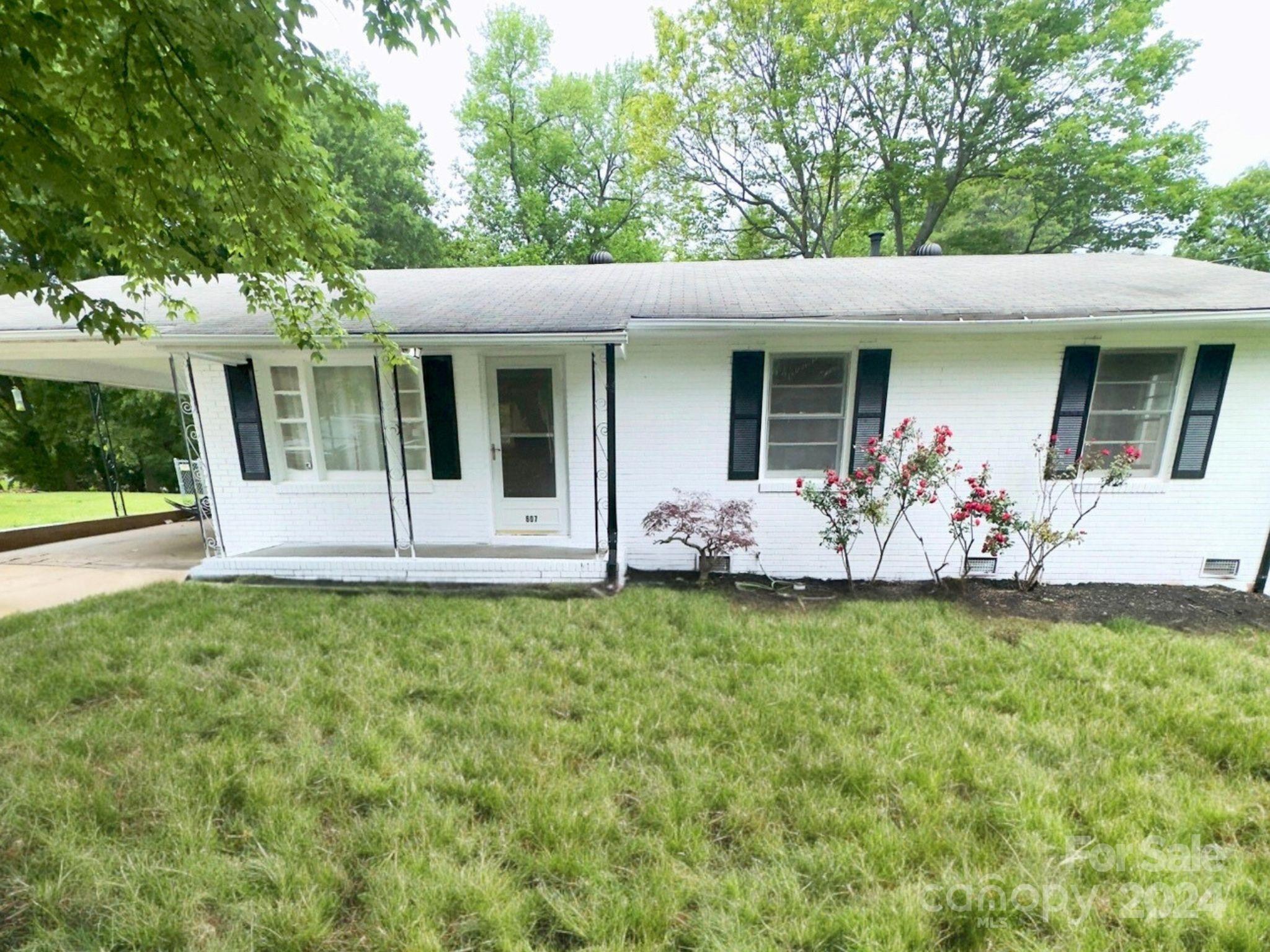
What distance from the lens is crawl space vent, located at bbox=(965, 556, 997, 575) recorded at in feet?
16.7

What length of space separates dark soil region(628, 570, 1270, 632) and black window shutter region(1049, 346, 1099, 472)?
1.27m

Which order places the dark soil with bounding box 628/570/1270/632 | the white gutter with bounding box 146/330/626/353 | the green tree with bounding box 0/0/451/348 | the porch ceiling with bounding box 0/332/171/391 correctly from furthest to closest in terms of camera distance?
the porch ceiling with bounding box 0/332/171/391
the white gutter with bounding box 146/330/626/353
the dark soil with bounding box 628/570/1270/632
the green tree with bounding box 0/0/451/348

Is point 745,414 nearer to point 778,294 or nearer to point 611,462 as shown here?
point 611,462

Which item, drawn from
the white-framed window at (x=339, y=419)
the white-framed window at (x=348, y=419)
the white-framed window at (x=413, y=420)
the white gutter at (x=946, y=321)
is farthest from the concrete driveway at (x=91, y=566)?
the white gutter at (x=946, y=321)

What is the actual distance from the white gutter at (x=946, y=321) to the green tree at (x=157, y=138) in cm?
268

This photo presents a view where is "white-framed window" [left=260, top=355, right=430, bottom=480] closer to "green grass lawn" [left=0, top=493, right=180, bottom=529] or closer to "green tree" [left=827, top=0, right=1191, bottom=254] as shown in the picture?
"green grass lawn" [left=0, top=493, right=180, bottom=529]

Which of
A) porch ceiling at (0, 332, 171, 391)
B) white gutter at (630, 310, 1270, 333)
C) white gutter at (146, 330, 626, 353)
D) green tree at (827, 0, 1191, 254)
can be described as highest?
green tree at (827, 0, 1191, 254)

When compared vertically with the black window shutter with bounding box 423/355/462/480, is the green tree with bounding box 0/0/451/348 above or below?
above

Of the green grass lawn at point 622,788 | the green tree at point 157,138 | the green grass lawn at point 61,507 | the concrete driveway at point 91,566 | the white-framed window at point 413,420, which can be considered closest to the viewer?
the green grass lawn at point 622,788

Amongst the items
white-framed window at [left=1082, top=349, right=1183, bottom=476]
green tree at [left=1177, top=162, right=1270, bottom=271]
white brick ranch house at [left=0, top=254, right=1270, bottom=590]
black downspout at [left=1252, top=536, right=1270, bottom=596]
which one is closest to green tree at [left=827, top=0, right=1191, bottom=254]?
green tree at [left=1177, top=162, right=1270, bottom=271]

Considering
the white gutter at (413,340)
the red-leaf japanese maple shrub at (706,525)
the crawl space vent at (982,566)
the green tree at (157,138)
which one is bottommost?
the crawl space vent at (982,566)

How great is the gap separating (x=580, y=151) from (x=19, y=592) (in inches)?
822

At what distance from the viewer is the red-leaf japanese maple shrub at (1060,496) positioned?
470 cm

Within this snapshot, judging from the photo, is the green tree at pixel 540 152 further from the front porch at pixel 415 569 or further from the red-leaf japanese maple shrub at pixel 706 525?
the red-leaf japanese maple shrub at pixel 706 525
